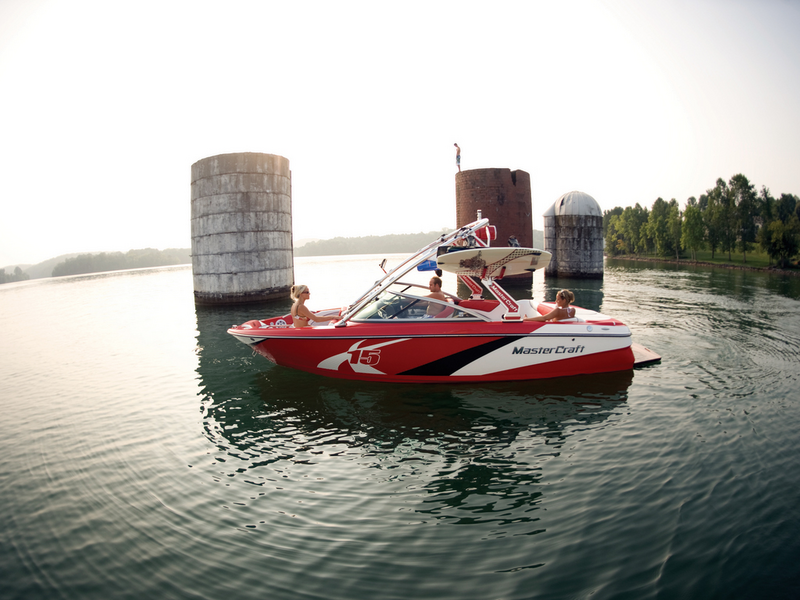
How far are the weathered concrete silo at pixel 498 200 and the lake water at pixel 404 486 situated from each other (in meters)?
18.0

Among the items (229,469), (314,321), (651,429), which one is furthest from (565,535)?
(314,321)

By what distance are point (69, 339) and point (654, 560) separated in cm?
1810

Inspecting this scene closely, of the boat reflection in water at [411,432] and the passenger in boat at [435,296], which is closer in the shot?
the boat reflection in water at [411,432]

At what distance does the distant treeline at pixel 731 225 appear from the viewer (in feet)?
140

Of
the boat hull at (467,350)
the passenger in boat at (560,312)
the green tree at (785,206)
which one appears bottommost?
the boat hull at (467,350)

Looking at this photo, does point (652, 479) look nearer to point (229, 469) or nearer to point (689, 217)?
point (229, 469)

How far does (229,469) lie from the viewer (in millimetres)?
5824

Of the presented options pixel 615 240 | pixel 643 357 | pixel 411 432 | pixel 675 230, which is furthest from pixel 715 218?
pixel 411 432

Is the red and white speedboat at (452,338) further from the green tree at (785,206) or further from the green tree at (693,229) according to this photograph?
the green tree at (785,206)

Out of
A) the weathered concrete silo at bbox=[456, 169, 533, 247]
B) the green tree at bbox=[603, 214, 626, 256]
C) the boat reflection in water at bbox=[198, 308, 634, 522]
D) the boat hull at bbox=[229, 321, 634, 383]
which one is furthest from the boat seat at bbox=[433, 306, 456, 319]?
the green tree at bbox=[603, 214, 626, 256]

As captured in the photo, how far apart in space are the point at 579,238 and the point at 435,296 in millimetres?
30177

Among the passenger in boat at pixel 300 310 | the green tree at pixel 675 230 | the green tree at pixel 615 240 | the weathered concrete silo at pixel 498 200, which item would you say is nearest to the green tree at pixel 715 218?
the green tree at pixel 675 230

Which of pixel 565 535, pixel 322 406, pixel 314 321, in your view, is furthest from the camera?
pixel 314 321

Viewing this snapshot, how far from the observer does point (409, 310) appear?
893 centimetres
